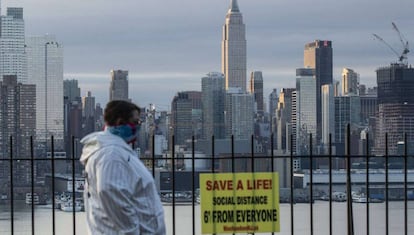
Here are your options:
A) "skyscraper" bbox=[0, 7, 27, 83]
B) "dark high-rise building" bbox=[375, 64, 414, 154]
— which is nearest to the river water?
"dark high-rise building" bbox=[375, 64, 414, 154]

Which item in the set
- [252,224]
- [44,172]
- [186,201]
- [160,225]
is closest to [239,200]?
[252,224]

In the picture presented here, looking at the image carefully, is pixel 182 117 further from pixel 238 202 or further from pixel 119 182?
pixel 119 182

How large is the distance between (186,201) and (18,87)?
32.6m

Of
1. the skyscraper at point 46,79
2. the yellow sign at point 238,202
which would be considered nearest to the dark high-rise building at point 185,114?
the skyscraper at point 46,79

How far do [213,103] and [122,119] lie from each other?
45.7m

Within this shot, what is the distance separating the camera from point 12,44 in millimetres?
61844

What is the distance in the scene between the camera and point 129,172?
12.9ft

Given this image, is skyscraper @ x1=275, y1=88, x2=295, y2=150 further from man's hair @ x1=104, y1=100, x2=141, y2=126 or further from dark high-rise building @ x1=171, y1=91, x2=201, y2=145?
man's hair @ x1=104, y1=100, x2=141, y2=126

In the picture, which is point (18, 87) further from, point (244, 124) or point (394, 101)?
point (394, 101)

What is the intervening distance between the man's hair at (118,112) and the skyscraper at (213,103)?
1360 inches

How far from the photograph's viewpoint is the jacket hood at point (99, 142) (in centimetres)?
399

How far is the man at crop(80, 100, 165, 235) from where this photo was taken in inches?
153

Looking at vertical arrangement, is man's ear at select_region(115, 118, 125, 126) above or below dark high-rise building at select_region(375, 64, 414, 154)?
below

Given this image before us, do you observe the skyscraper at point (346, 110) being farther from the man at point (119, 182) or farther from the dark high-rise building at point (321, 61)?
the man at point (119, 182)
